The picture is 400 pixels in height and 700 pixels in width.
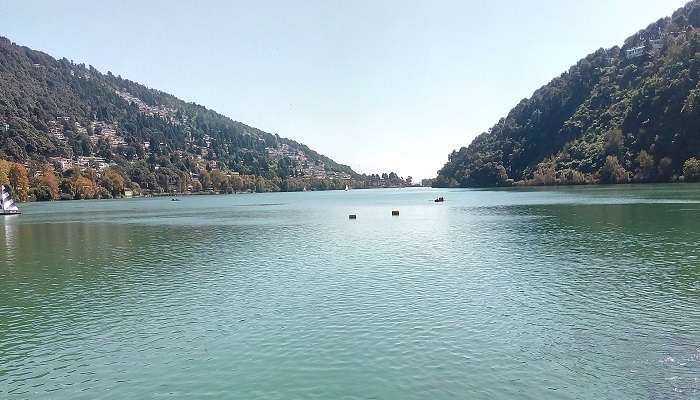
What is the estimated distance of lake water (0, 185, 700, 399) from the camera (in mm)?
18484

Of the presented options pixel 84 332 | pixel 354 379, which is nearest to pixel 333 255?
pixel 84 332

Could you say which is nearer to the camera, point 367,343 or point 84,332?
point 367,343

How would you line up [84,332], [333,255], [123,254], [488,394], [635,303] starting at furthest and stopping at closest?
[123,254] < [333,255] < [635,303] < [84,332] < [488,394]

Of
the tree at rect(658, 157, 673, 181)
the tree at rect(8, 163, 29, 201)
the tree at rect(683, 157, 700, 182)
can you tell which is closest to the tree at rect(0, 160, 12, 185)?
the tree at rect(8, 163, 29, 201)

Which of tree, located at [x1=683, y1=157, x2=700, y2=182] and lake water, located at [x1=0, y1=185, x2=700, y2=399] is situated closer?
lake water, located at [x1=0, y1=185, x2=700, y2=399]

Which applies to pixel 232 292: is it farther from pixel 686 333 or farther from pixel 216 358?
pixel 686 333

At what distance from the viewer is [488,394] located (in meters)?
17.1

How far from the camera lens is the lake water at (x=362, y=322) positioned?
1848 cm

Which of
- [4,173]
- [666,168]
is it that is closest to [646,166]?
[666,168]

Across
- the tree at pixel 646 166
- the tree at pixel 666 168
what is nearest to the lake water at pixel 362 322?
the tree at pixel 666 168

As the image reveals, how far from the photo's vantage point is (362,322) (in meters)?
25.9

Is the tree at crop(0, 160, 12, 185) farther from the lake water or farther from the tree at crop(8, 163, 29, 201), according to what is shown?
the lake water

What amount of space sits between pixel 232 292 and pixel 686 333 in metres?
24.4

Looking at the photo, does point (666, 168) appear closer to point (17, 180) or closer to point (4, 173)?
point (4, 173)
